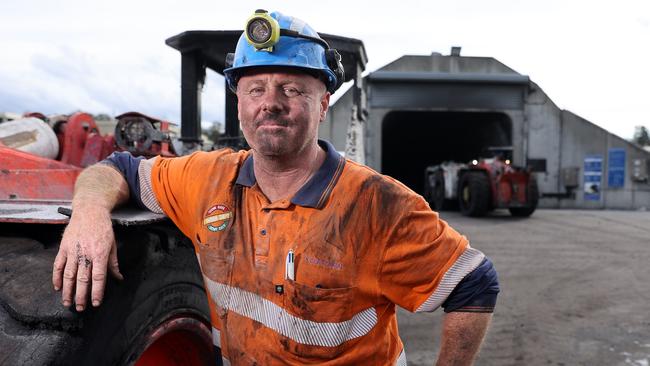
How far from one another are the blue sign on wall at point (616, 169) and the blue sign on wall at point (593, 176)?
283 millimetres

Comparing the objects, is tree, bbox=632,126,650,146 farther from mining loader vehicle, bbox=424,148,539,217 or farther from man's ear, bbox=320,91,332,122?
man's ear, bbox=320,91,332,122

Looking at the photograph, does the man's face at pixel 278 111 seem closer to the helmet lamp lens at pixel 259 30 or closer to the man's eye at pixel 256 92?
the man's eye at pixel 256 92

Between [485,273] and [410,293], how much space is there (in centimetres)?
26

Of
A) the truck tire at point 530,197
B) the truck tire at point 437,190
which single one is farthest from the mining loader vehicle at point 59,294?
the truck tire at point 437,190

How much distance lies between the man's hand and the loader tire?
68mm

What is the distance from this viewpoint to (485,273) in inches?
69.1

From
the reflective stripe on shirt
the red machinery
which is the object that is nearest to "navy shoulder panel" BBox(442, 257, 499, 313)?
the reflective stripe on shirt

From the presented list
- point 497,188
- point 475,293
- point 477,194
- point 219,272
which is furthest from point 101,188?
point 497,188

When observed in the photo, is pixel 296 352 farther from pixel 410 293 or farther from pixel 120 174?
pixel 120 174

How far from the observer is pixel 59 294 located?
153 centimetres

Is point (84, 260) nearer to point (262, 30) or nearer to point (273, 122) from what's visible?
point (273, 122)

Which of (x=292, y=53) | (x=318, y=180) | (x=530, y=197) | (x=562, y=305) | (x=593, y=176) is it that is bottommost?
(x=562, y=305)

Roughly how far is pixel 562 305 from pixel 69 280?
4863mm

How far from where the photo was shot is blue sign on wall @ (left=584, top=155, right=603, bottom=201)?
1641 centimetres
